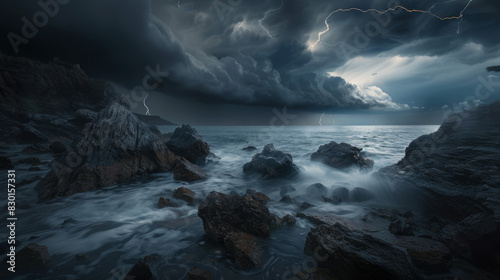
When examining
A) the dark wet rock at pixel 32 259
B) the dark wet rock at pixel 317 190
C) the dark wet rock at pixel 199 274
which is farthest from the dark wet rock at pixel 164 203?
the dark wet rock at pixel 317 190

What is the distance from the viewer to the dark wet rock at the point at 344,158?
11977 mm

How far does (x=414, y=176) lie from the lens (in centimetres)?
685

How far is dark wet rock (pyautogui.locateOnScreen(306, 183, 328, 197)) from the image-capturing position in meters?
8.42

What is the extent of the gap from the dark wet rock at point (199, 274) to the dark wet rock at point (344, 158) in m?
11.2

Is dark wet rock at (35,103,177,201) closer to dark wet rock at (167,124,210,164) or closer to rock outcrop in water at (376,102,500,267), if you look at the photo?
dark wet rock at (167,124,210,164)

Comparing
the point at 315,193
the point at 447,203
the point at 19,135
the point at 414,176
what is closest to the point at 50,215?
the point at 315,193

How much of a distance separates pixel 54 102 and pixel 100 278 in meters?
47.4

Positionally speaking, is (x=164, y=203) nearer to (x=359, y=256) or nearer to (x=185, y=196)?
(x=185, y=196)

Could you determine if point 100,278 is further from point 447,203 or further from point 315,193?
point 447,203

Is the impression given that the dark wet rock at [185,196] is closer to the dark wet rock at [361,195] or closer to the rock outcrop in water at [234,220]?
the rock outcrop in water at [234,220]

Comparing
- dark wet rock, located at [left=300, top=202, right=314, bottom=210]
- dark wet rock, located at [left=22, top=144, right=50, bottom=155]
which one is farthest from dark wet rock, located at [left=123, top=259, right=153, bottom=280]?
dark wet rock, located at [left=22, top=144, right=50, bottom=155]

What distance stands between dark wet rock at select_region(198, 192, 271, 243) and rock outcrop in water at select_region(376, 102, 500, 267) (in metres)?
4.19

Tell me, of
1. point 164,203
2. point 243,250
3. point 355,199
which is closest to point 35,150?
point 164,203

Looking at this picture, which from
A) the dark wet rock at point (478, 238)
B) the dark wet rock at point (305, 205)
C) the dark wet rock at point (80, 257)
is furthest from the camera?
the dark wet rock at point (305, 205)
